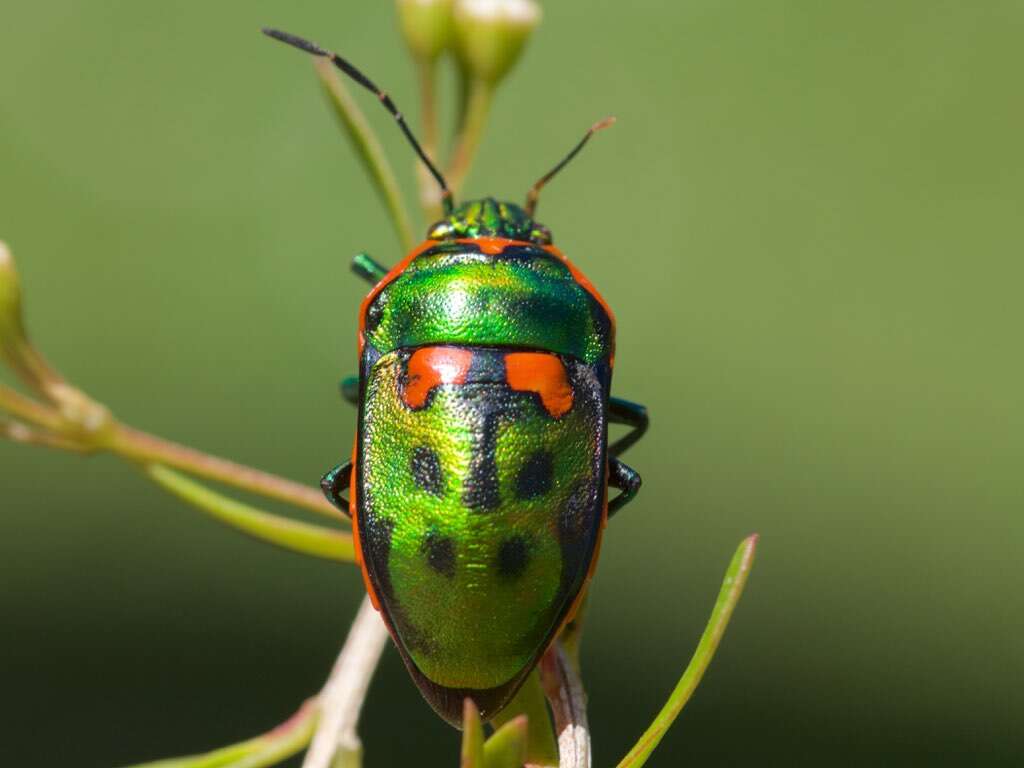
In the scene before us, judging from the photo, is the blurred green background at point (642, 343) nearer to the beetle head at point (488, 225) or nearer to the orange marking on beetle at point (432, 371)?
the beetle head at point (488, 225)

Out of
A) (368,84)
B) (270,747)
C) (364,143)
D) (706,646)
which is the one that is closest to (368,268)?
(364,143)

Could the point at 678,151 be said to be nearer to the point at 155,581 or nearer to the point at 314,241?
the point at 314,241

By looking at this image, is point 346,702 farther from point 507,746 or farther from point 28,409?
point 28,409

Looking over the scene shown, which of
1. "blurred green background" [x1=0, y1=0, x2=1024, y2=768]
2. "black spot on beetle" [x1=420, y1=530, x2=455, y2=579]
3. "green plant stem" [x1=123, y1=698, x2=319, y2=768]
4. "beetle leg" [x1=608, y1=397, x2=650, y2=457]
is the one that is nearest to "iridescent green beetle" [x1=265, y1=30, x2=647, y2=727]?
"black spot on beetle" [x1=420, y1=530, x2=455, y2=579]

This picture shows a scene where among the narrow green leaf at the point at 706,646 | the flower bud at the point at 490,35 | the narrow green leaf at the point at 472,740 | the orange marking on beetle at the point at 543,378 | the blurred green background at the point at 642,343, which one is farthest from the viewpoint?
the blurred green background at the point at 642,343

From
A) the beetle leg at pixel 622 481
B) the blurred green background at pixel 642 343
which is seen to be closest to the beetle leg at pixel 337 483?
the beetle leg at pixel 622 481

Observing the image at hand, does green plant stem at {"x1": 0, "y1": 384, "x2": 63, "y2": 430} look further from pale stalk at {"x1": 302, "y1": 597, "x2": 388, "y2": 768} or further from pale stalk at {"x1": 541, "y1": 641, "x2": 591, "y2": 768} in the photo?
pale stalk at {"x1": 541, "y1": 641, "x2": 591, "y2": 768}
